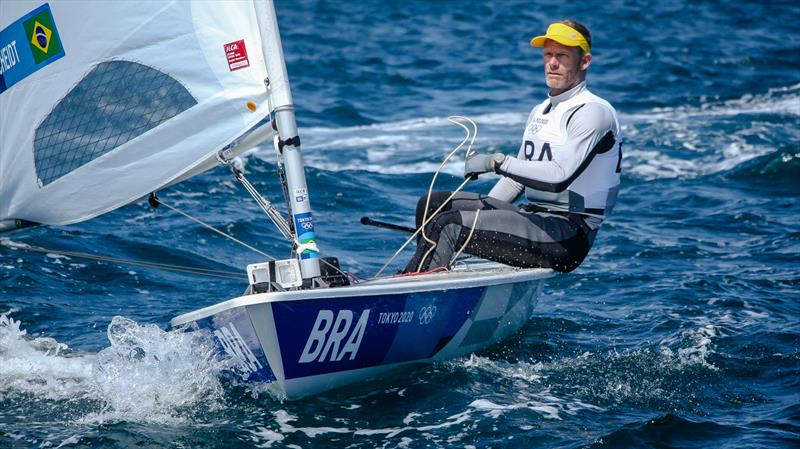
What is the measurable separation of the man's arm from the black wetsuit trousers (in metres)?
0.28

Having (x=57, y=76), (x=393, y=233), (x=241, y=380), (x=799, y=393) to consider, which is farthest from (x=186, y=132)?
(x=393, y=233)

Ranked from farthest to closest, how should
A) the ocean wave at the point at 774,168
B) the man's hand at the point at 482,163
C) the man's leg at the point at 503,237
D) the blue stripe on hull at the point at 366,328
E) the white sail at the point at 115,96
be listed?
the ocean wave at the point at 774,168, the man's leg at the point at 503,237, the man's hand at the point at 482,163, the white sail at the point at 115,96, the blue stripe on hull at the point at 366,328

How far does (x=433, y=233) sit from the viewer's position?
534 centimetres

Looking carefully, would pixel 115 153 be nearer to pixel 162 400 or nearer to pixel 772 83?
pixel 162 400

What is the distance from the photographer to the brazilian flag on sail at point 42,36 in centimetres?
484

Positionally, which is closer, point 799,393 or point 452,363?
Result: point 799,393

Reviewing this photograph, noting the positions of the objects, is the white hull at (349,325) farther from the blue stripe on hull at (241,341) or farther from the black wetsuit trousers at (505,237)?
the black wetsuit trousers at (505,237)

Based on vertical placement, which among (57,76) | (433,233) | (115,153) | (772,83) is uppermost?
(57,76)

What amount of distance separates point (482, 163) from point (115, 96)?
1779 mm

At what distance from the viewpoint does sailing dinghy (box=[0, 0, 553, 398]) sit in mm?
4551

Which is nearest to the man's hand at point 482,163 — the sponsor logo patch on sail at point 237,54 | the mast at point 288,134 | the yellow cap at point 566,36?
the yellow cap at point 566,36

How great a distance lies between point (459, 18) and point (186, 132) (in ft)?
48.7

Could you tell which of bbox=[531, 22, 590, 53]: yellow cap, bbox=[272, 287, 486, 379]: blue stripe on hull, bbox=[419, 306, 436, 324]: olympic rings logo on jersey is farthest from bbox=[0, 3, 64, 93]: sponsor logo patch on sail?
bbox=[531, 22, 590, 53]: yellow cap

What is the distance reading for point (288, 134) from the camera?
460cm
